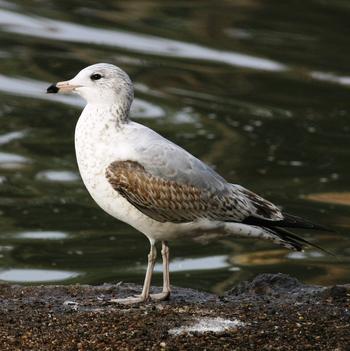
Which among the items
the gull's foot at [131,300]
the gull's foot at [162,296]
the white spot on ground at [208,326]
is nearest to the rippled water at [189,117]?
the gull's foot at [162,296]

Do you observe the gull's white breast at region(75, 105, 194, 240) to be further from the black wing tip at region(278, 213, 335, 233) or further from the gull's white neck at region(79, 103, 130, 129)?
the black wing tip at region(278, 213, 335, 233)

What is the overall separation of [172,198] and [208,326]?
1.00 metres

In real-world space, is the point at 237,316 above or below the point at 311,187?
above

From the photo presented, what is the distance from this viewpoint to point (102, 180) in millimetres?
7297

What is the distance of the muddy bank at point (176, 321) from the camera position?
645cm

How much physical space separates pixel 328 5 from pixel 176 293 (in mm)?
12642

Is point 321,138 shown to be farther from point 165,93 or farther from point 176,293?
point 176,293

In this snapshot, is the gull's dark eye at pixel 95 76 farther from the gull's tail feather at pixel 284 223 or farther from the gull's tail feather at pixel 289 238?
the gull's tail feather at pixel 289 238

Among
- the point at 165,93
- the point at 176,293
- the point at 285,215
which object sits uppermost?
the point at 285,215

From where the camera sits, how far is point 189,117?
15.2 meters

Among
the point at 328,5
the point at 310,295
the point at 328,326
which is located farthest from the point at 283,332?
the point at 328,5

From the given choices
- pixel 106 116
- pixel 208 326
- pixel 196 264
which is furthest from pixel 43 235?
pixel 208 326

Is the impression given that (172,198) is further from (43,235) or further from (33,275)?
(43,235)

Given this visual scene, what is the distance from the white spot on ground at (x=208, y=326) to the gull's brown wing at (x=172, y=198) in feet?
2.78
